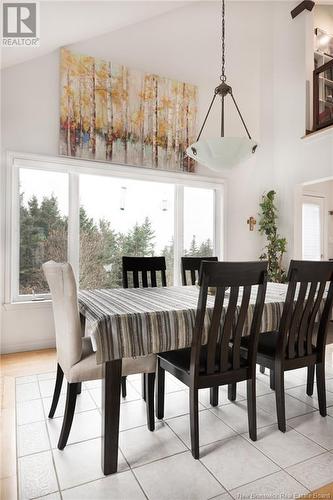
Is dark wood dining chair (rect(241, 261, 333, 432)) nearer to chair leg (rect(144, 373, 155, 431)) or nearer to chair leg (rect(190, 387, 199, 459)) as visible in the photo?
chair leg (rect(190, 387, 199, 459))

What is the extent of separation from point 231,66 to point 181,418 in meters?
4.81

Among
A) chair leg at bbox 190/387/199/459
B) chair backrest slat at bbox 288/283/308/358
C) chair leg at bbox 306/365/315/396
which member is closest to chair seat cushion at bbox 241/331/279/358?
chair backrest slat at bbox 288/283/308/358

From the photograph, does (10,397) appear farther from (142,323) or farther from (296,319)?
(296,319)

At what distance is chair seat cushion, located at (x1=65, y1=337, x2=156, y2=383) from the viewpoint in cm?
171

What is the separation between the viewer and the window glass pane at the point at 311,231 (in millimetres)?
5617

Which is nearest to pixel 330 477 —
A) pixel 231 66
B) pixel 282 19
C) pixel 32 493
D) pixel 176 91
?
pixel 32 493

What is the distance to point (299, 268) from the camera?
1.86 meters

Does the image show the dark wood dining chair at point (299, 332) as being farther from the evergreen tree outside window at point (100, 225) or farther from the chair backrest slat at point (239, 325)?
the evergreen tree outside window at point (100, 225)

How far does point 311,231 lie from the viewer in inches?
225

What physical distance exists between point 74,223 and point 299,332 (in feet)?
8.90

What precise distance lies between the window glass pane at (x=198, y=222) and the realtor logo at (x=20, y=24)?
2447 mm

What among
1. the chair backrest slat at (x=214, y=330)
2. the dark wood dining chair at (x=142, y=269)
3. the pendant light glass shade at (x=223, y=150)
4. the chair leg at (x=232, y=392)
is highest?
the pendant light glass shade at (x=223, y=150)

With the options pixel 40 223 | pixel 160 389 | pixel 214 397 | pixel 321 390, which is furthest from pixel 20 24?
pixel 321 390

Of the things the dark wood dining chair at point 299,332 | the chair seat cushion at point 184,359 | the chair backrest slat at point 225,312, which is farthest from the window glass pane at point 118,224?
the chair backrest slat at point 225,312
